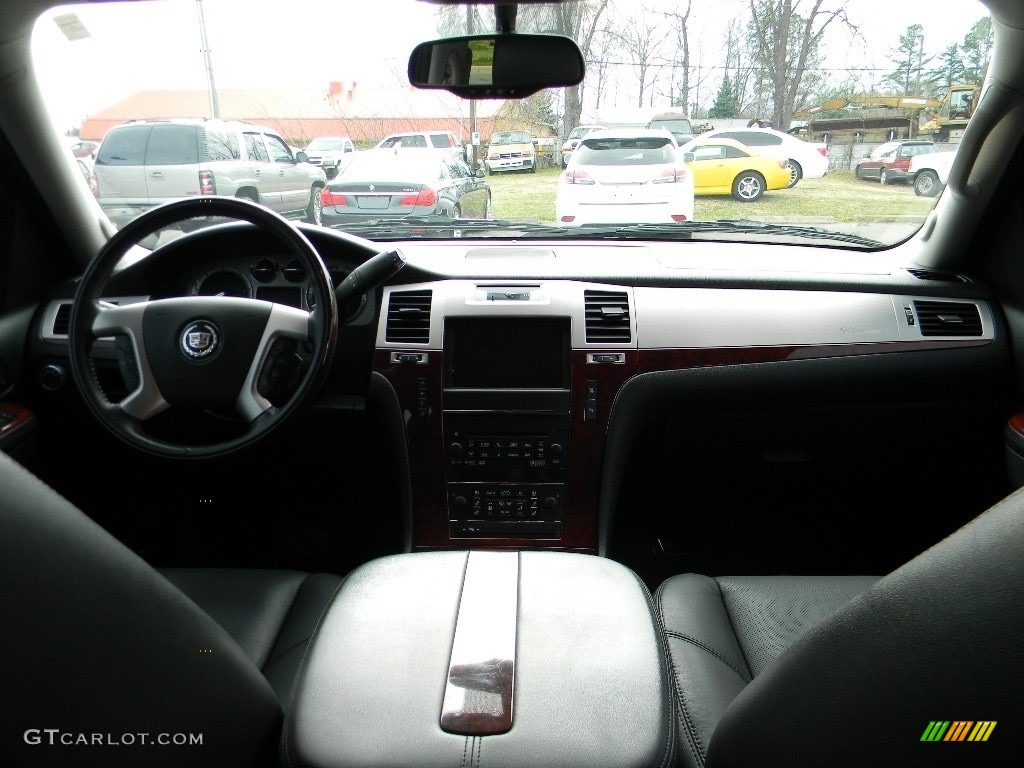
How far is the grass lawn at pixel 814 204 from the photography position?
3.25m

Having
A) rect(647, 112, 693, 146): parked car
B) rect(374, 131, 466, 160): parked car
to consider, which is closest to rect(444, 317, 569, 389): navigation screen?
rect(374, 131, 466, 160): parked car

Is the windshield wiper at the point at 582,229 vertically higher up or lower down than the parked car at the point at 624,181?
lower down

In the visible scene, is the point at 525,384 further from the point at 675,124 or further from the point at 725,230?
the point at 675,124

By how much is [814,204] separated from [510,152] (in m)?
1.31

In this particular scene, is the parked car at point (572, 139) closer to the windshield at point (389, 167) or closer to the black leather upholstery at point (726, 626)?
the windshield at point (389, 167)

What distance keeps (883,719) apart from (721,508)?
2.39 metres

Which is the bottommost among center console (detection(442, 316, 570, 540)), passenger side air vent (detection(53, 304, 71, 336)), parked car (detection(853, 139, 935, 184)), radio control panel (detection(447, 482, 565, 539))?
radio control panel (detection(447, 482, 565, 539))

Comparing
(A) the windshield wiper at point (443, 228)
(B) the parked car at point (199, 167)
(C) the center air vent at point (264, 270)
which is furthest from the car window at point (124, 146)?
(C) the center air vent at point (264, 270)

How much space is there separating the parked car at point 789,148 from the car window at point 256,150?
2168mm

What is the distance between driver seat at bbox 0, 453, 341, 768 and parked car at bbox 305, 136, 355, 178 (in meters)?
2.96

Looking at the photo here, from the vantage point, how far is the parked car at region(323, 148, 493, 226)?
333 centimetres

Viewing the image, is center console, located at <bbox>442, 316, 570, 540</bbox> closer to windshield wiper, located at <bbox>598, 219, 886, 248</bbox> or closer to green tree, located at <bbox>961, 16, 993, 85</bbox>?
windshield wiper, located at <bbox>598, 219, 886, 248</bbox>

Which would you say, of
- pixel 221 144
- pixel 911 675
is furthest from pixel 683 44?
pixel 911 675

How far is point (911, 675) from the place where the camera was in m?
0.76
